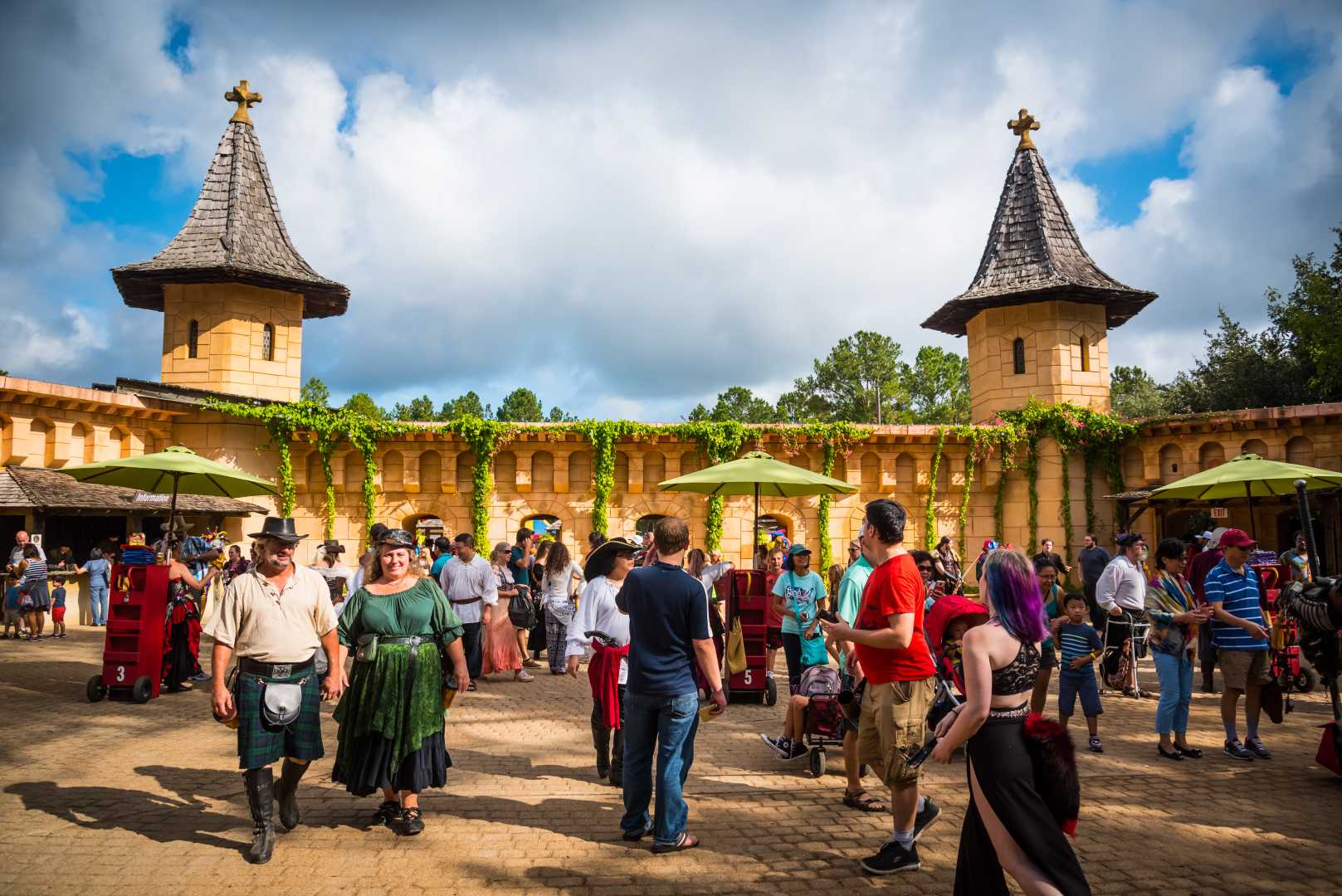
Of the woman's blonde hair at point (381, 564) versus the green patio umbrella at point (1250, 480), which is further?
the green patio umbrella at point (1250, 480)

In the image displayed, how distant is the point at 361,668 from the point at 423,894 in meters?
1.40

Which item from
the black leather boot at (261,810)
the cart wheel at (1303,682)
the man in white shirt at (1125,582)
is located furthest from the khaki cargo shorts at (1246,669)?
the black leather boot at (261,810)

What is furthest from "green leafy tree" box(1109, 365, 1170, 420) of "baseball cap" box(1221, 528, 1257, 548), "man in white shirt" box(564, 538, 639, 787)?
"man in white shirt" box(564, 538, 639, 787)

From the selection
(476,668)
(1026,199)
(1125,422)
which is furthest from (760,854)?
(1026,199)

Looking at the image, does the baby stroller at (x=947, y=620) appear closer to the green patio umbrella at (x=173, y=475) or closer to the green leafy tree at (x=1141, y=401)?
the green patio umbrella at (x=173, y=475)

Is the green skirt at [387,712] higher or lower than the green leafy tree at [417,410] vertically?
lower

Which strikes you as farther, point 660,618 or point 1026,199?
point 1026,199

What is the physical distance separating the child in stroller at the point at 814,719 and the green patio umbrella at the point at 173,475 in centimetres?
741

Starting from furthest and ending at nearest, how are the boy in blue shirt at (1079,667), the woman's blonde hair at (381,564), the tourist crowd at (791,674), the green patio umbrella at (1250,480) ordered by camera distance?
1. the green patio umbrella at (1250,480)
2. the boy in blue shirt at (1079,667)
3. the woman's blonde hair at (381,564)
4. the tourist crowd at (791,674)

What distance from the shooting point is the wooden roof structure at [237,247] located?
61.6ft

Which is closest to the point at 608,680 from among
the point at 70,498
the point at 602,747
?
the point at 602,747

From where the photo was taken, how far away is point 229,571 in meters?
14.1

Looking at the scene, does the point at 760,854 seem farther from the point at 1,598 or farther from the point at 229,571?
the point at 1,598

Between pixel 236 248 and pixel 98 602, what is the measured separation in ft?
28.6
